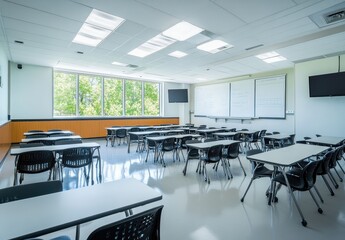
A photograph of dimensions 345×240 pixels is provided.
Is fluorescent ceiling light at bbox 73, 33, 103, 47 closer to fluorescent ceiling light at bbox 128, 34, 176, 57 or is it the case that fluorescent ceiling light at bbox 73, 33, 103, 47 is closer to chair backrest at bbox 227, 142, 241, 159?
fluorescent ceiling light at bbox 128, 34, 176, 57

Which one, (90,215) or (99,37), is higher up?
(99,37)

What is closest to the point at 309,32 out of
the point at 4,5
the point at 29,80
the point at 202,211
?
the point at 202,211

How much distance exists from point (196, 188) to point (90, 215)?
2.75m

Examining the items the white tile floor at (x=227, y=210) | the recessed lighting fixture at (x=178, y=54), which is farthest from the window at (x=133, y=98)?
the white tile floor at (x=227, y=210)

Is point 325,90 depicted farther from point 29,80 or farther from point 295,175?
point 29,80

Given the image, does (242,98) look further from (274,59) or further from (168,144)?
(168,144)

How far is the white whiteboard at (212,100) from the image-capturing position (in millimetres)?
11000

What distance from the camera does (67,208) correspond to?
1.37m

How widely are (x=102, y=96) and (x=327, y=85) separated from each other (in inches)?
377

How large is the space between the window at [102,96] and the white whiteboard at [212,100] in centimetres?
258

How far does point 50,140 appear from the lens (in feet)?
15.5

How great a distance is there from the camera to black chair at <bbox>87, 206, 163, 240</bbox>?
3.48ft

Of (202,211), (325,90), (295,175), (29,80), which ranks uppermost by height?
(29,80)

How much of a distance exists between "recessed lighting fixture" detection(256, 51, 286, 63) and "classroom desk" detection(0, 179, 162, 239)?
6435 mm
